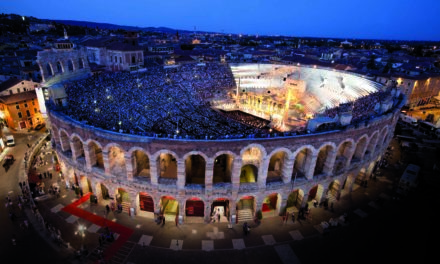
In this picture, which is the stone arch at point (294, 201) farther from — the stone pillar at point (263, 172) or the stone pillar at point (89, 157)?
the stone pillar at point (89, 157)

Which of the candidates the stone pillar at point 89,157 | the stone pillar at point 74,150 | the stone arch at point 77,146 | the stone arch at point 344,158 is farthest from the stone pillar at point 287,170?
the stone pillar at point 74,150

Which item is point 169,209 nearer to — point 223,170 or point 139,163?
point 139,163

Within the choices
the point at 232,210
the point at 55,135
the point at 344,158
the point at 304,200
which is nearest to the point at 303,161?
the point at 304,200

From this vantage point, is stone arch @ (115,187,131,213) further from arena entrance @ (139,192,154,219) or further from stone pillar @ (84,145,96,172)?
stone pillar @ (84,145,96,172)

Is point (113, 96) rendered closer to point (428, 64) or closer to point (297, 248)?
point (297, 248)

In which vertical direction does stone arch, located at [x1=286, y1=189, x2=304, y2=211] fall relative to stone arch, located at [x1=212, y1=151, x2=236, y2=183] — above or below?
below

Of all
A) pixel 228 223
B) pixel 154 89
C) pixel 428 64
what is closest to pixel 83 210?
pixel 228 223

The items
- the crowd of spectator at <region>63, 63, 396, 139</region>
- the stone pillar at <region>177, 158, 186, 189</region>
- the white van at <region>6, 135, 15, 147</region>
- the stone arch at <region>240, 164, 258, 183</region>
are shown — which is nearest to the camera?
the stone pillar at <region>177, 158, 186, 189</region>

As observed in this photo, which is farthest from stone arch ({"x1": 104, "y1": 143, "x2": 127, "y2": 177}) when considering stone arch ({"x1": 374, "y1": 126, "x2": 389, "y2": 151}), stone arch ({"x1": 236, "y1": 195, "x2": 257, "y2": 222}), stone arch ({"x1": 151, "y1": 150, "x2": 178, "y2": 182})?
stone arch ({"x1": 374, "y1": 126, "x2": 389, "y2": 151})
